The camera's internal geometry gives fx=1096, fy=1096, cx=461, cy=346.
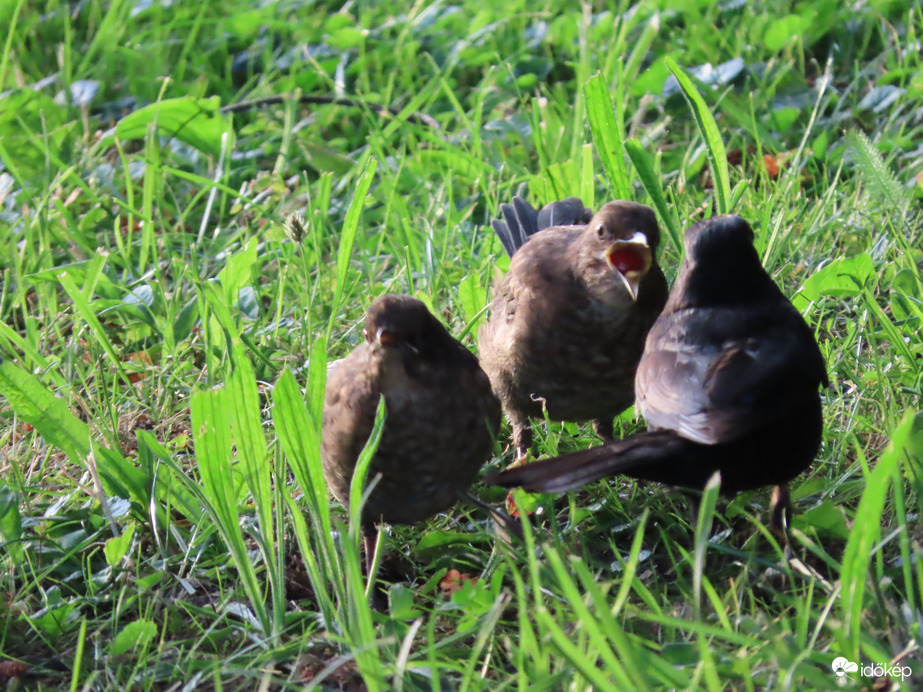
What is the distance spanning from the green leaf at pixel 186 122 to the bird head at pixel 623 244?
2473 millimetres

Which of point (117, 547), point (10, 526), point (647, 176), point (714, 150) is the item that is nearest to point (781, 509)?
point (647, 176)

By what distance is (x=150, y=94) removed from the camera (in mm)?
6406

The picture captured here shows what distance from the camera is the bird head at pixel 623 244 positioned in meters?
3.51

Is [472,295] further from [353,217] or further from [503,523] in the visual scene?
[503,523]

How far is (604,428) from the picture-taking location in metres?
3.83

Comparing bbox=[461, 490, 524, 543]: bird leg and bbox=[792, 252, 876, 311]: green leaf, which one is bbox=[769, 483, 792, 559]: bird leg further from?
bbox=[792, 252, 876, 311]: green leaf

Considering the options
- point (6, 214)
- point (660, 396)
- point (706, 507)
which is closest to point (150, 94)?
point (6, 214)

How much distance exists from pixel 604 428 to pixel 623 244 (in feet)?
2.31

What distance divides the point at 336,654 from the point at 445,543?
561 mm

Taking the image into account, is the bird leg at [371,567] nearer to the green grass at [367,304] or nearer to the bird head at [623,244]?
the green grass at [367,304]

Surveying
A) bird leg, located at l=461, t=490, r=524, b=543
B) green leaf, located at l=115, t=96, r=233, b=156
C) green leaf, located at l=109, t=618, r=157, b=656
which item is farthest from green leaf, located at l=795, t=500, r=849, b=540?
green leaf, located at l=115, t=96, r=233, b=156

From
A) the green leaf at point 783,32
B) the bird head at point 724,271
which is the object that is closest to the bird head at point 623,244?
the bird head at point 724,271

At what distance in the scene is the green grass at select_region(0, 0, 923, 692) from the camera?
264 centimetres

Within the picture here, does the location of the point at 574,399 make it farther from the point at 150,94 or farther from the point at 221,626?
the point at 150,94
